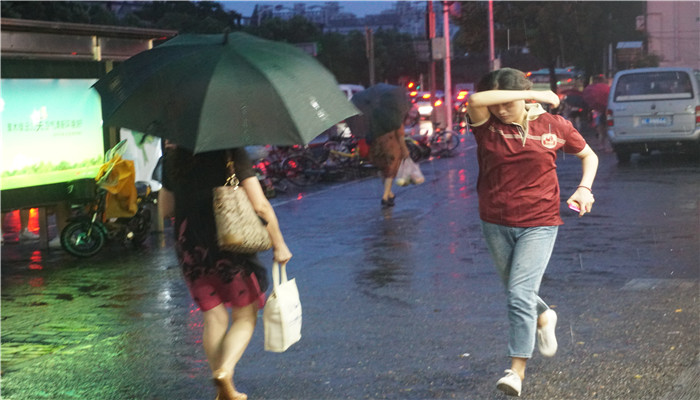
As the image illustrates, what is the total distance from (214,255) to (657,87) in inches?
698

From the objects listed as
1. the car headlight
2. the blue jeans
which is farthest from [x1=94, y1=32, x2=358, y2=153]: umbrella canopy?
the car headlight

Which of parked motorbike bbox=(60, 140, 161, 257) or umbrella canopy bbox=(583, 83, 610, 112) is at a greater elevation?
umbrella canopy bbox=(583, 83, 610, 112)

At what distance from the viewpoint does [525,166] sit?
531 centimetres

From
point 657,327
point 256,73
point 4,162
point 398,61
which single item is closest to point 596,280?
point 657,327

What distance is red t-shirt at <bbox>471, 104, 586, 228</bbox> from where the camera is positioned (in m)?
5.30

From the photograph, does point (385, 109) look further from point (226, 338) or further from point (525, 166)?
point (226, 338)

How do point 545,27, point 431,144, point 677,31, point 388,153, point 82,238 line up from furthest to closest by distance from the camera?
point 545,27
point 677,31
point 431,144
point 388,153
point 82,238

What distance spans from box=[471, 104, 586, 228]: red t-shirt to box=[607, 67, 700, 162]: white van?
16.3 meters

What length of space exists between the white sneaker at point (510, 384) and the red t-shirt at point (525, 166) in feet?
2.59

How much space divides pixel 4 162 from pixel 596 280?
6.40 metres

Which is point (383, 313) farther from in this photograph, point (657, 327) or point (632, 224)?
point (632, 224)

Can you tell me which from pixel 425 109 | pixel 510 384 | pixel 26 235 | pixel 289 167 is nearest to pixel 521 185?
pixel 510 384

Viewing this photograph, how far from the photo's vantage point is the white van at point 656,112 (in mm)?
20641

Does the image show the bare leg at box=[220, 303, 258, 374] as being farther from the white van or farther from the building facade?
the building facade
